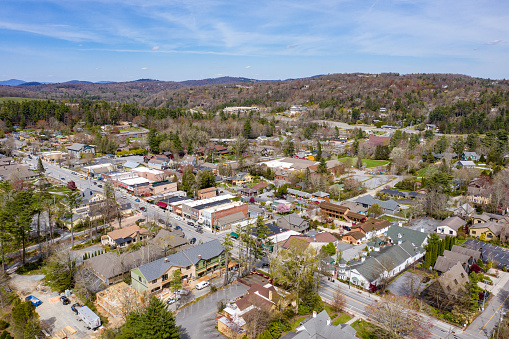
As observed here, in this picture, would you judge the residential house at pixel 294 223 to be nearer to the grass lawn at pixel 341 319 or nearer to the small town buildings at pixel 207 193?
the small town buildings at pixel 207 193

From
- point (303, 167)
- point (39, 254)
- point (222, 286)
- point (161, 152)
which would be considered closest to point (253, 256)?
point (222, 286)

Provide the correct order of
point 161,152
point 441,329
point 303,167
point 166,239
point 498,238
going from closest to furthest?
point 441,329, point 166,239, point 498,238, point 303,167, point 161,152

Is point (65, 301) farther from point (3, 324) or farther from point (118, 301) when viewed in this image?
point (118, 301)

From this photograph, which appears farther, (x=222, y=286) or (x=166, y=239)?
(x=166, y=239)

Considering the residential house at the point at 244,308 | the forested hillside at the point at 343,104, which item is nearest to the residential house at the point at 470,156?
the forested hillside at the point at 343,104

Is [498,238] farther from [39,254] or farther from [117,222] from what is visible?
[39,254]

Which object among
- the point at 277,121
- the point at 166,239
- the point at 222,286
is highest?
the point at 277,121

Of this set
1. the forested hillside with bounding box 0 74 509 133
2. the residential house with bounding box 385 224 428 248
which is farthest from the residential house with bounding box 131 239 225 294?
the forested hillside with bounding box 0 74 509 133
